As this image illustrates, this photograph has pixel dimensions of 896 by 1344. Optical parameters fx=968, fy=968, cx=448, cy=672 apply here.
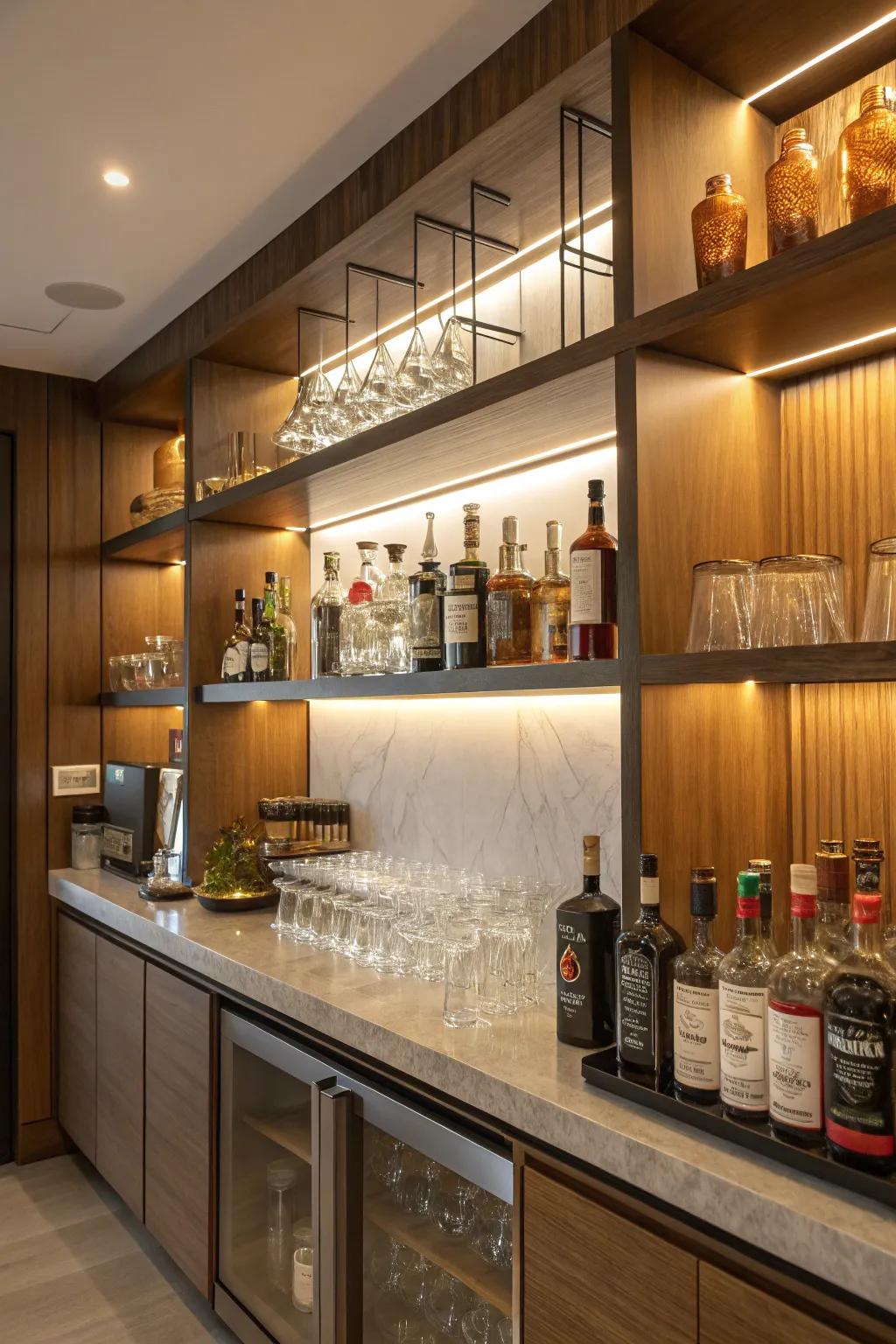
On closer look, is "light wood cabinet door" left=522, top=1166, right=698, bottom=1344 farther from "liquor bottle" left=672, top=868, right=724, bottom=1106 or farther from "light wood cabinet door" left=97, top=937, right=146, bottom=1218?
"light wood cabinet door" left=97, top=937, right=146, bottom=1218

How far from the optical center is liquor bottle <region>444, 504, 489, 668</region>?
75.8 inches

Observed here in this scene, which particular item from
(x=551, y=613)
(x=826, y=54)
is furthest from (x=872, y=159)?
(x=551, y=613)

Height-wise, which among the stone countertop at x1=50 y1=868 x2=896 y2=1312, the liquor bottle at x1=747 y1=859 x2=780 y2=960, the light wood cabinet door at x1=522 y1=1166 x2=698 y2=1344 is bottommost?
the light wood cabinet door at x1=522 y1=1166 x2=698 y2=1344

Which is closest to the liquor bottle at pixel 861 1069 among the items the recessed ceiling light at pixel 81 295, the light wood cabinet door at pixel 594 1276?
the light wood cabinet door at pixel 594 1276

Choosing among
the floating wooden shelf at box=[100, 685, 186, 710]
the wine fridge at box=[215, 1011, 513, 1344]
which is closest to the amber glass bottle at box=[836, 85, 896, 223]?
the wine fridge at box=[215, 1011, 513, 1344]

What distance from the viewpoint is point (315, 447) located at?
8.00 feet

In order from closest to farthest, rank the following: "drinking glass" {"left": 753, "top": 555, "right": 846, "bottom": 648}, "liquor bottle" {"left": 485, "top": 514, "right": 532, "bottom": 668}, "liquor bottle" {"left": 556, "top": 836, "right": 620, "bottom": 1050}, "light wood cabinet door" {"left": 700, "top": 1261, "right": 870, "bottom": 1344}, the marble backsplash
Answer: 1. "light wood cabinet door" {"left": 700, "top": 1261, "right": 870, "bottom": 1344}
2. "drinking glass" {"left": 753, "top": 555, "right": 846, "bottom": 648}
3. "liquor bottle" {"left": 556, "top": 836, "right": 620, "bottom": 1050}
4. "liquor bottle" {"left": 485, "top": 514, "right": 532, "bottom": 668}
5. the marble backsplash

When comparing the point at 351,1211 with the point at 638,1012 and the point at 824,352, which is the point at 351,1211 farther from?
the point at 824,352

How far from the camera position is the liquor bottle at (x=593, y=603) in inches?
63.5

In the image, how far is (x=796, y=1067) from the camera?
1125mm

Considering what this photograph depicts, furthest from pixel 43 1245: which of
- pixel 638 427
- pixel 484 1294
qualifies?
pixel 638 427

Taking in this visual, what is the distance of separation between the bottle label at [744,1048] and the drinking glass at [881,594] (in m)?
0.48

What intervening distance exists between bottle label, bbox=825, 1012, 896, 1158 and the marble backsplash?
0.87m

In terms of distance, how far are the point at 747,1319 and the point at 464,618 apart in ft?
4.03
